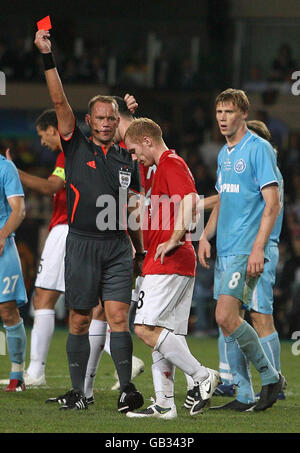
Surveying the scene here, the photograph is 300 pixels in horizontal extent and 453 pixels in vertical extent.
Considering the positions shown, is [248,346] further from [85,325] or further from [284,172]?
[284,172]

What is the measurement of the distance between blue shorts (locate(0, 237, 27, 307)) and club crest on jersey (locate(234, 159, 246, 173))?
6.90 feet

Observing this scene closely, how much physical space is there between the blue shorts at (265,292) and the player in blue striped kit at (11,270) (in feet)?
6.27

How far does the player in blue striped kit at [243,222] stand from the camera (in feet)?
21.5

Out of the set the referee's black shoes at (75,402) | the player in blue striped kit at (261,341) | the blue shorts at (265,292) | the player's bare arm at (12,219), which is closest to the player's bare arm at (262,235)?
the player in blue striped kit at (261,341)

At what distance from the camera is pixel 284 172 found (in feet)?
56.4

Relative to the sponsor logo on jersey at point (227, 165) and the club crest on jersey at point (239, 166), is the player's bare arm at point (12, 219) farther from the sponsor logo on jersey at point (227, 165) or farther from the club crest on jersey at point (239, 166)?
the club crest on jersey at point (239, 166)

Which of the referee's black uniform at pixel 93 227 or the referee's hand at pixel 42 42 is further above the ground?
the referee's hand at pixel 42 42

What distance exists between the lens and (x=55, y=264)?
8672 millimetres

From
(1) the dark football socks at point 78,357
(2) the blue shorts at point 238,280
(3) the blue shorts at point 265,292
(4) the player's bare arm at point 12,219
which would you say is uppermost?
(4) the player's bare arm at point 12,219

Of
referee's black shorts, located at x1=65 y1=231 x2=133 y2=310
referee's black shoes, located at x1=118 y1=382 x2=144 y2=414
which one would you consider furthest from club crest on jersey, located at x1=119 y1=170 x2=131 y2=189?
referee's black shoes, located at x1=118 y1=382 x2=144 y2=414

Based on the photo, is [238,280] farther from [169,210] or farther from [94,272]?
[94,272]

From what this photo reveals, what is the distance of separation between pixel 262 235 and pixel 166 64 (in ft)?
47.3

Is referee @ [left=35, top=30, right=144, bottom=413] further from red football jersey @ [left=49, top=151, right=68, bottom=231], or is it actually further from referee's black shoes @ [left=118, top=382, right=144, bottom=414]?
red football jersey @ [left=49, top=151, right=68, bottom=231]

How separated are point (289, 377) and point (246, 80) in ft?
38.3
